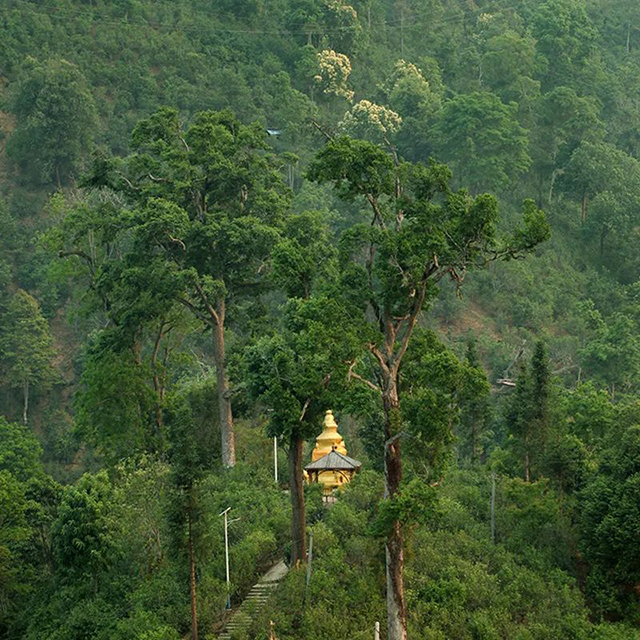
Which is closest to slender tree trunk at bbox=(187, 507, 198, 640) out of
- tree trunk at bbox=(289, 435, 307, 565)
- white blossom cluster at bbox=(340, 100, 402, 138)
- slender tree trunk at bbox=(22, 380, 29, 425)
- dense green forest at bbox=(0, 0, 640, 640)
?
dense green forest at bbox=(0, 0, 640, 640)

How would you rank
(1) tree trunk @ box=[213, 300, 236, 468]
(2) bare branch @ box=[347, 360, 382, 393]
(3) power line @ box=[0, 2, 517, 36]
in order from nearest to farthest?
(2) bare branch @ box=[347, 360, 382, 393], (1) tree trunk @ box=[213, 300, 236, 468], (3) power line @ box=[0, 2, 517, 36]

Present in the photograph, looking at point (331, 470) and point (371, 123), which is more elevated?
point (371, 123)

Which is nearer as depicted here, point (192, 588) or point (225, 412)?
point (192, 588)

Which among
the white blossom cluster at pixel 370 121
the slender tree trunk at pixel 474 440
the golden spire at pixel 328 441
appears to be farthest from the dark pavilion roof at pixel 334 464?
the white blossom cluster at pixel 370 121

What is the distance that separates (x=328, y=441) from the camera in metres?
35.3

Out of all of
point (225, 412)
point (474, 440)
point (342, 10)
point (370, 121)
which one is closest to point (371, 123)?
point (370, 121)

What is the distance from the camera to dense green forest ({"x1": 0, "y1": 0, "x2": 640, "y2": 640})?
24.2 m

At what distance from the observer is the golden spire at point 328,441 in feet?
115

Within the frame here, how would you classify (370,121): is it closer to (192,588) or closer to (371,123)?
(371,123)

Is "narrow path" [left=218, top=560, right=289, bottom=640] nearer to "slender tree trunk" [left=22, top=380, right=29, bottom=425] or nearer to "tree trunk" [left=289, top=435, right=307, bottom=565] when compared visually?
"tree trunk" [left=289, top=435, right=307, bottom=565]

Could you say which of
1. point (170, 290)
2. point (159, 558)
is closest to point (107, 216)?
point (170, 290)

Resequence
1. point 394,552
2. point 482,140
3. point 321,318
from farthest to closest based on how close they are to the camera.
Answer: point 482,140
point 321,318
point 394,552

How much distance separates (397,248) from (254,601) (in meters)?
8.63

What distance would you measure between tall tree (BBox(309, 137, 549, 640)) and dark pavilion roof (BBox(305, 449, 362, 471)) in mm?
8222
